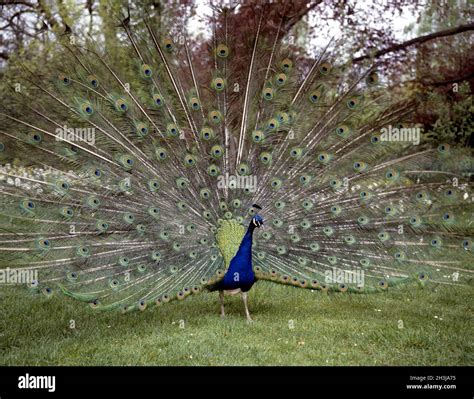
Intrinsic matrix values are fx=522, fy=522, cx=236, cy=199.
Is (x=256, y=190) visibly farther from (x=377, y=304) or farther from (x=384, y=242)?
(x=377, y=304)

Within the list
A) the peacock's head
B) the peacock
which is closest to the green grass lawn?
the peacock

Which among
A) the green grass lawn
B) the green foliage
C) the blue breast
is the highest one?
the green foliage

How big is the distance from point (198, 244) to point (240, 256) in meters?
0.47

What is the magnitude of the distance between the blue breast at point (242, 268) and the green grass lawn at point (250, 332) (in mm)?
479

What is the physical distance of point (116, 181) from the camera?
5.16m

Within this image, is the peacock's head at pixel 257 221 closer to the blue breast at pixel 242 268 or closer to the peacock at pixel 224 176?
the peacock at pixel 224 176

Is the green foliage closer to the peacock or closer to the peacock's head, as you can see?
the peacock

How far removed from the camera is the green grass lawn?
14.9ft

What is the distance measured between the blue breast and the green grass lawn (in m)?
0.48

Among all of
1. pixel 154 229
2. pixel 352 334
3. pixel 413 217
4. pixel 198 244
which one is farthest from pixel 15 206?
pixel 413 217

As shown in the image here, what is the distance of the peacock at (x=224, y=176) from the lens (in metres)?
5.04

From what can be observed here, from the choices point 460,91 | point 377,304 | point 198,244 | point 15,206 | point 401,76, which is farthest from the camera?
point 401,76

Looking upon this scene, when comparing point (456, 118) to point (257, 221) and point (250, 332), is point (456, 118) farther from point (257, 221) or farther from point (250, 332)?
point (250, 332)

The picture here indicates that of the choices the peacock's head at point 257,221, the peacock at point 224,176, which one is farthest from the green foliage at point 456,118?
the peacock's head at point 257,221
